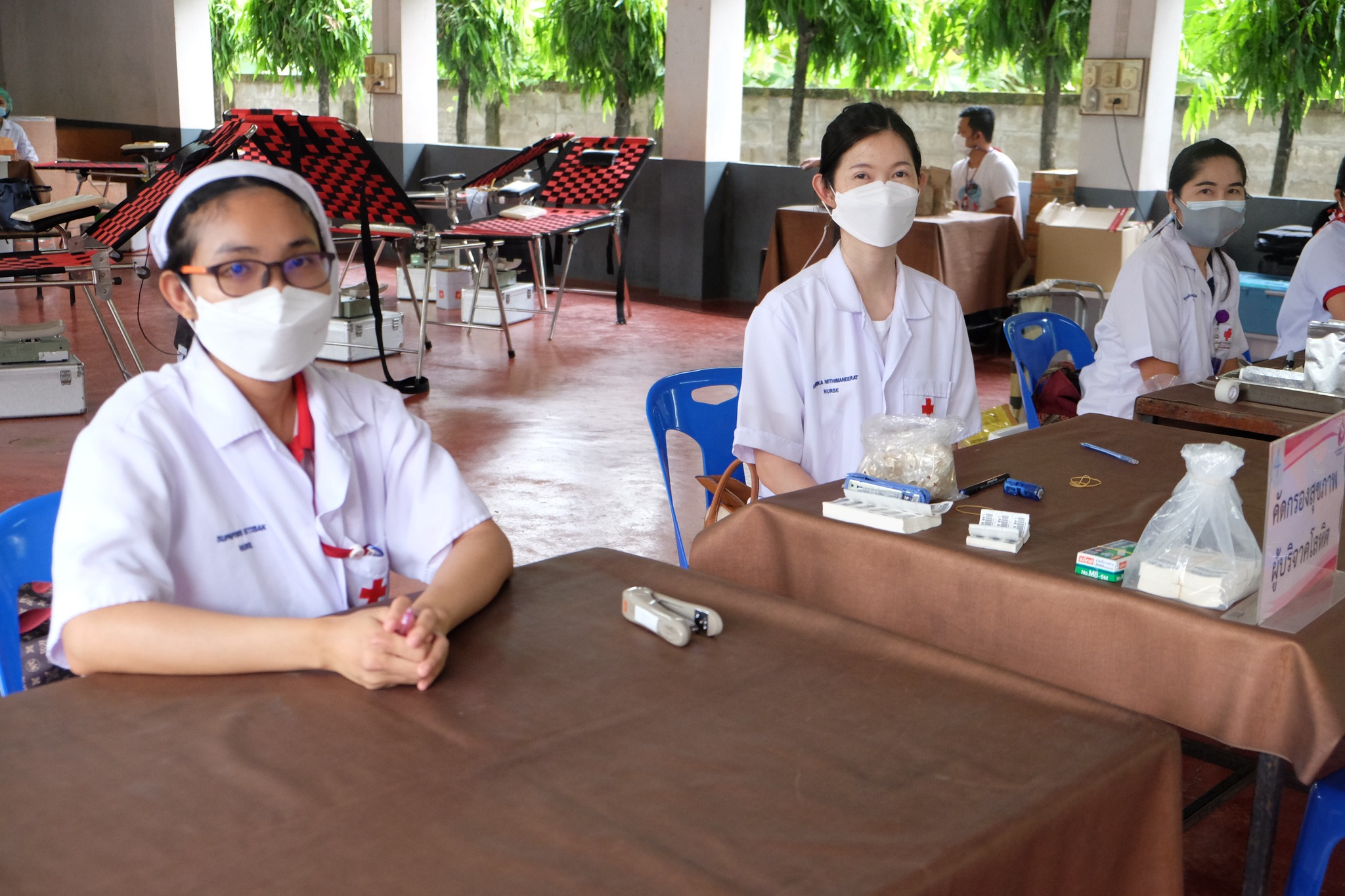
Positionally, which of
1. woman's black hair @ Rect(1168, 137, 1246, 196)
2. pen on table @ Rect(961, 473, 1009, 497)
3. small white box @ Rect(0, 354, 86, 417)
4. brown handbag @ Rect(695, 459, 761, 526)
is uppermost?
woman's black hair @ Rect(1168, 137, 1246, 196)

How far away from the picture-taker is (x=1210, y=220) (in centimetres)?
313

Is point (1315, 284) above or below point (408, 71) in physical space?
below

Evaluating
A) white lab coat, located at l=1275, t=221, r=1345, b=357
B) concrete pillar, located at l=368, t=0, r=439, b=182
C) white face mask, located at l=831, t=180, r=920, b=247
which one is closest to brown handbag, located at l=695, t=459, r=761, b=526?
white face mask, located at l=831, t=180, r=920, b=247

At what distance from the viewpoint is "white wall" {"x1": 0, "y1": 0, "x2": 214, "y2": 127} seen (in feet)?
38.2

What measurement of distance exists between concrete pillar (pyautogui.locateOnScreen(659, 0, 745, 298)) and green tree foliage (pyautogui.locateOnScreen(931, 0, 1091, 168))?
1645 mm

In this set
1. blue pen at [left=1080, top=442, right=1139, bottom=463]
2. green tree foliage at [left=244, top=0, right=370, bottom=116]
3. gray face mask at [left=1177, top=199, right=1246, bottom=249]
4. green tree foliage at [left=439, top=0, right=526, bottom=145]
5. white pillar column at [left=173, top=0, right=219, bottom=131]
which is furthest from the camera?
green tree foliage at [left=244, top=0, right=370, bottom=116]

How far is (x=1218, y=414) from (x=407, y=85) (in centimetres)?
844

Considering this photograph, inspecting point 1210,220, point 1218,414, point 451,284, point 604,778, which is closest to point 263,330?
point 604,778

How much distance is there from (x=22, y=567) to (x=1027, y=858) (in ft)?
4.04

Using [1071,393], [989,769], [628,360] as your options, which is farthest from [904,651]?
[628,360]

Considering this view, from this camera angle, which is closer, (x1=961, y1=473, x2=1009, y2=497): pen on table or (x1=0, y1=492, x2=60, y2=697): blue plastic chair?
(x1=0, y1=492, x2=60, y2=697): blue plastic chair

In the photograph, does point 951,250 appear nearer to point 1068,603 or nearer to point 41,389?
point 41,389

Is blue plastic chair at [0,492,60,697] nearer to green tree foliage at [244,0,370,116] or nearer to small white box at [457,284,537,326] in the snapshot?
small white box at [457,284,537,326]

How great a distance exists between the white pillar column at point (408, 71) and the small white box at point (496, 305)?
2747 mm
